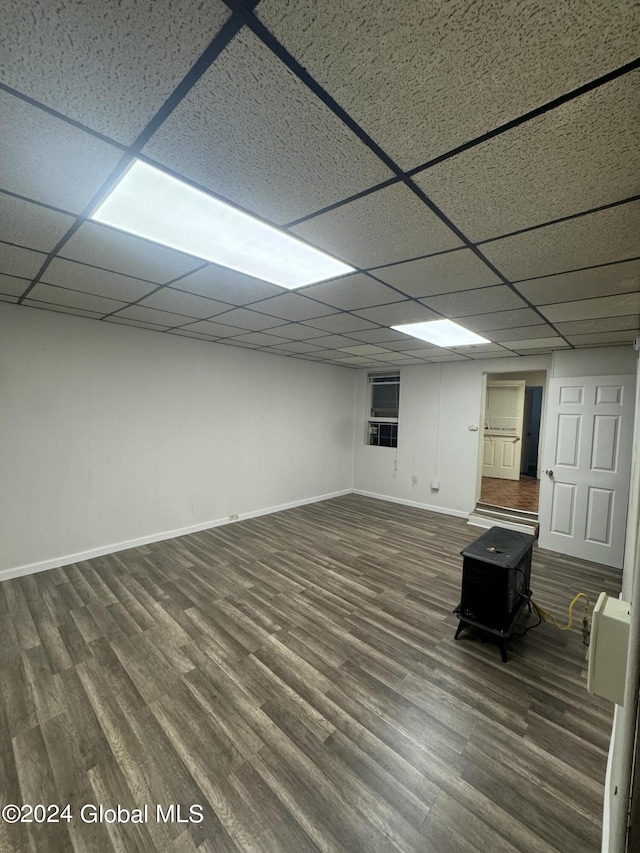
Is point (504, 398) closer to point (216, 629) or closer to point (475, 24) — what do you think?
point (216, 629)

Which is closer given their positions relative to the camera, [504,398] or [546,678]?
[546,678]

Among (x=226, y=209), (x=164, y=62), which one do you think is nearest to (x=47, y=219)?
(x=226, y=209)

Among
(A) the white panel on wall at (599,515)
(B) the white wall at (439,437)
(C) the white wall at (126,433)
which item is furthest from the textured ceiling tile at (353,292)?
(A) the white panel on wall at (599,515)

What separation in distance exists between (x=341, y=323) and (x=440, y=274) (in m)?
1.38

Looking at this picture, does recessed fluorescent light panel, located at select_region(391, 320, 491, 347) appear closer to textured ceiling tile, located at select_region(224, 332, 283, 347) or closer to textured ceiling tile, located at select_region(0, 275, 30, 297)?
textured ceiling tile, located at select_region(224, 332, 283, 347)

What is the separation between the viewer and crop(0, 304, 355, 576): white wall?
3.36 meters

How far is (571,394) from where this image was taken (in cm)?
421

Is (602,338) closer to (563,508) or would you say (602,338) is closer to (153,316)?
(563,508)

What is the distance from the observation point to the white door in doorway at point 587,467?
3877 millimetres

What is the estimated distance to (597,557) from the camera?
404 cm

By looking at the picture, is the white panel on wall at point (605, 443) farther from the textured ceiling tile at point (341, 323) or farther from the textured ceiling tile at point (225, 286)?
the textured ceiling tile at point (225, 286)

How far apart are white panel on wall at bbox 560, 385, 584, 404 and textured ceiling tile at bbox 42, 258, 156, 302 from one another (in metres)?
4.64

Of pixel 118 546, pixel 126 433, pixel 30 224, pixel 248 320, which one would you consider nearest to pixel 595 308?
pixel 248 320

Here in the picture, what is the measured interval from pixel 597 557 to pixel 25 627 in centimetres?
570
